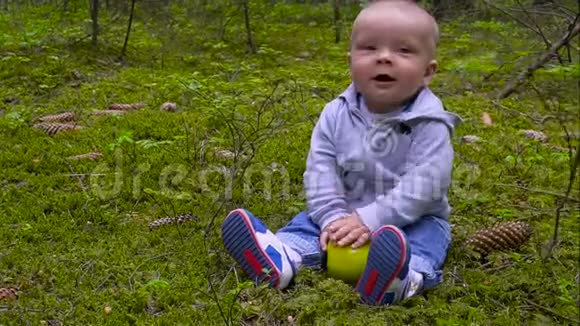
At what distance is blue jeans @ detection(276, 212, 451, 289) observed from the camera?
8.82ft

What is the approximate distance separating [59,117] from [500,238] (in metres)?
3.46

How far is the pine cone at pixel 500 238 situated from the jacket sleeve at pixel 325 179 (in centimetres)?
63

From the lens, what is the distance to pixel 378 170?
9.48ft

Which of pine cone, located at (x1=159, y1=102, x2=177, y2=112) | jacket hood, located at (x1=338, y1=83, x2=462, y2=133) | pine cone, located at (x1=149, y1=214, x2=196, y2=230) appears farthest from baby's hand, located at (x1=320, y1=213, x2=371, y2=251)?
pine cone, located at (x1=159, y1=102, x2=177, y2=112)

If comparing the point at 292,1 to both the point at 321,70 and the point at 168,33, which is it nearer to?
the point at 168,33

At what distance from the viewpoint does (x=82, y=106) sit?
563cm

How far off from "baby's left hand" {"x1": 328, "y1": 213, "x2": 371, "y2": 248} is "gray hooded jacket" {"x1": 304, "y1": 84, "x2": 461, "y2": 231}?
0.04 m

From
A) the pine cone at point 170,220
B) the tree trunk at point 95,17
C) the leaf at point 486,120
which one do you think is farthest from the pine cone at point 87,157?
the tree trunk at point 95,17

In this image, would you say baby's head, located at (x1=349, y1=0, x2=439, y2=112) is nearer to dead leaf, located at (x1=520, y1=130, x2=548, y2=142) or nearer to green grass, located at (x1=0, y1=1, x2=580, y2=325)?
green grass, located at (x1=0, y1=1, x2=580, y2=325)

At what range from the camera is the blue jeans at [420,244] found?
2689 millimetres

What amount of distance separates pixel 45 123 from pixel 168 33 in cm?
424

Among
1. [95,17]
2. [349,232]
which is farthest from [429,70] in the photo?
[95,17]

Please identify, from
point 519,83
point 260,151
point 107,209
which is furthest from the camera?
point 260,151

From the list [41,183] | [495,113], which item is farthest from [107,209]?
[495,113]
